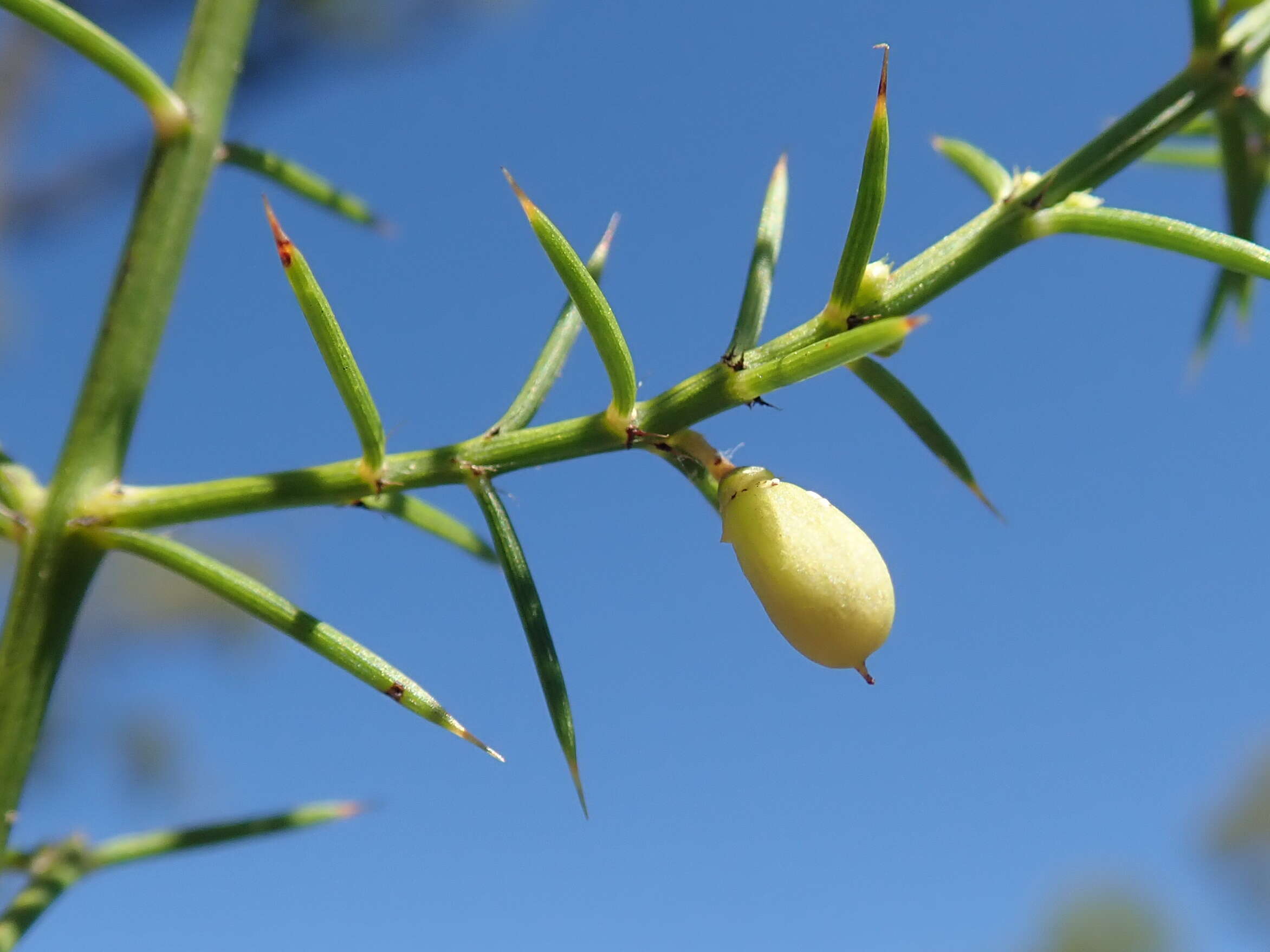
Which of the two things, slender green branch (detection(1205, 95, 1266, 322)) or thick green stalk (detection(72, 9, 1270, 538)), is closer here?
thick green stalk (detection(72, 9, 1270, 538))

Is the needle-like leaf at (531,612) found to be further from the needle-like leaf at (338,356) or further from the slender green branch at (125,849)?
the slender green branch at (125,849)

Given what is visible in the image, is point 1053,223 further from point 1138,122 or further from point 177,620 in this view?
point 177,620

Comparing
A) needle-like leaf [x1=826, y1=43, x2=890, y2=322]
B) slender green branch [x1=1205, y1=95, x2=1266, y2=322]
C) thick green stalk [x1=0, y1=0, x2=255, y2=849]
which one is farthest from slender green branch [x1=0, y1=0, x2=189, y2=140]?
slender green branch [x1=1205, y1=95, x2=1266, y2=322]

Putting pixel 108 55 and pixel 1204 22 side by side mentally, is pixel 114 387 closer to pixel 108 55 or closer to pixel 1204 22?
pixel 108 55

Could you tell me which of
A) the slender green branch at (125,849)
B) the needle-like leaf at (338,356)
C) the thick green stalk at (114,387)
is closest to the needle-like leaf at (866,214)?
the needle-like leaf at (338,356)

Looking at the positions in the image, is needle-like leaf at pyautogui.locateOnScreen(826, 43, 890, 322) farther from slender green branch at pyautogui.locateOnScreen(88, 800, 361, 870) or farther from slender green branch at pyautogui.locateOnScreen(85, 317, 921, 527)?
slender green branch at pyautogui.locateOnScreen(88, 800, 361, 870)

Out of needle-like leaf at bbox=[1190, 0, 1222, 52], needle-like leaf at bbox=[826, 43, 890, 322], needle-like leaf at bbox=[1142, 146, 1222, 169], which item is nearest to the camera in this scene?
needle-like leaf at bbox=[826, 43, 890, 322]

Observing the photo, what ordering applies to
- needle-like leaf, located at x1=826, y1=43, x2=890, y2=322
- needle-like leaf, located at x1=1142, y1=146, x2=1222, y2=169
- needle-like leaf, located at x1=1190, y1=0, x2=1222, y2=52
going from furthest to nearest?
needle-like leaf, located at x1=1142, y1=146, x2=1222, y2=169, needle-like leaf, located at x1=1190, y1=0, x2=1222, y2=52, needle-like leaf, located at x1=826, y1=43, x2=890, y2=322

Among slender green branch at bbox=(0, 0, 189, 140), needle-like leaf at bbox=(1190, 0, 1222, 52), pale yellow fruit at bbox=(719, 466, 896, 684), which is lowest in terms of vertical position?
pale yellow fruit at bbox=(719, 466, 896, 684)
